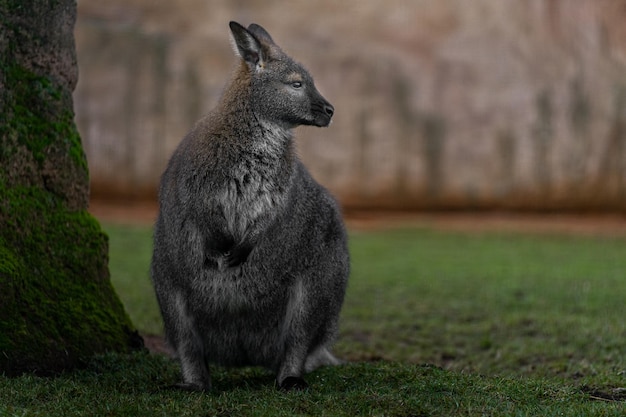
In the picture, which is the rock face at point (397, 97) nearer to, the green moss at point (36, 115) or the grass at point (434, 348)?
the grass at point (434, 348)

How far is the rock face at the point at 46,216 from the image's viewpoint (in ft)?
18.2

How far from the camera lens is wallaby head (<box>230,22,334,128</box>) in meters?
5.55

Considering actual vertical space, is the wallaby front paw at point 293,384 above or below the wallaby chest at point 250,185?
below

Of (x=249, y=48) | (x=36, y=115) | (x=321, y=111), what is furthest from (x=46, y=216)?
(x=321, y=111)

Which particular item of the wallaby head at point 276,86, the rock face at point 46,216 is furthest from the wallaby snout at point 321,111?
the rock face at point 46,216

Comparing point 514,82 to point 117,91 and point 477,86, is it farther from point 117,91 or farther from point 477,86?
point 117,91

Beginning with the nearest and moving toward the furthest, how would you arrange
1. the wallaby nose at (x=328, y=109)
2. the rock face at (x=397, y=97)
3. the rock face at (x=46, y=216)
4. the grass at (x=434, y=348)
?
1. the grass at (x=434, y=348)
2. the rock face at (x=46, y=216)
3. the wallaby nose at (x=328, y=109)
4. the rock face at (x=397, y=97)

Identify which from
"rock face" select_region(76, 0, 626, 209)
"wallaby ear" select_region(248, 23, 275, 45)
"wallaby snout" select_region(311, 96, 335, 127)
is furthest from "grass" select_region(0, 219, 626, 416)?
"rock face" select_region(76, 0, 626, 209)

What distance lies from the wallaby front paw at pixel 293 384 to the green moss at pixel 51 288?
1.40 metres

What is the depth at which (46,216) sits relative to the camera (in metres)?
6.02

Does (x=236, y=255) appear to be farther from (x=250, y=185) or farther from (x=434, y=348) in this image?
(x=434, y=348)

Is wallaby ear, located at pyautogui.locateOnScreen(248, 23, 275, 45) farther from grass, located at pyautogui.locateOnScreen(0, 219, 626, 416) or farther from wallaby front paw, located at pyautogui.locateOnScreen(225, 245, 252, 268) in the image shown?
grass, located at pyautogui.locateOnScreen(0, 219, 626, 416)

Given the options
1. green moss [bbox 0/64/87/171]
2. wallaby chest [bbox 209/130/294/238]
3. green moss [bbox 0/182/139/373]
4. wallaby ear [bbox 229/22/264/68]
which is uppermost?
wallaby ear [bbox 229/22/264/68]

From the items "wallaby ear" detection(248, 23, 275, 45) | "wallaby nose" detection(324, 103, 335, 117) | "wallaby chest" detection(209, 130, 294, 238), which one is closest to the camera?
"wallaby chest" detection(209, 130, 294, 238)
